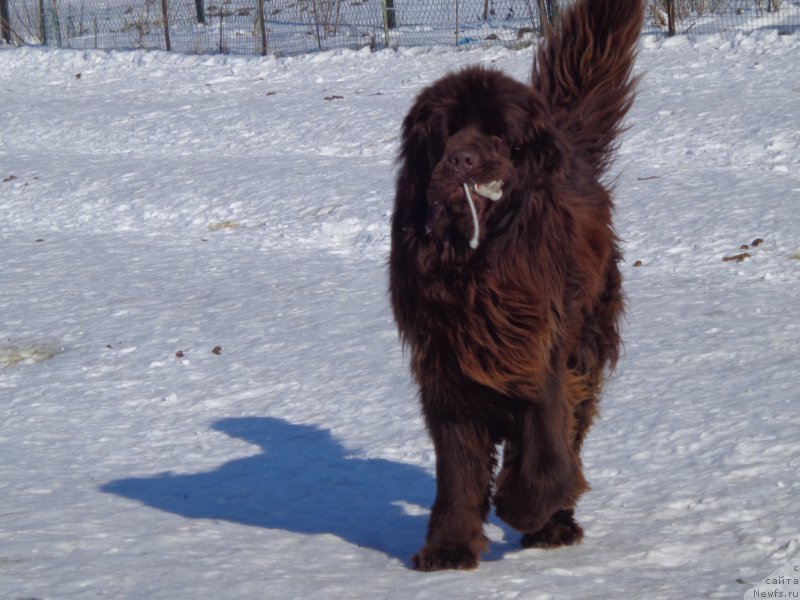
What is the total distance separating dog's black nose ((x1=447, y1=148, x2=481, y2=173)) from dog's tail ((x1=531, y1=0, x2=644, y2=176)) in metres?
1.33

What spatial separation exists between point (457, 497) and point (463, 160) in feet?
3.82

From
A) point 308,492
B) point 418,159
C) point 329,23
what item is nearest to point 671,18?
point 329,23

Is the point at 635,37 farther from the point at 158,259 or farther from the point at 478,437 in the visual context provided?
the point at 158,259

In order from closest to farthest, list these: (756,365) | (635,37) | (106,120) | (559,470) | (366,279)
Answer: (559,470)
(635,37)
(756,365)
(366,279)
(106,120)

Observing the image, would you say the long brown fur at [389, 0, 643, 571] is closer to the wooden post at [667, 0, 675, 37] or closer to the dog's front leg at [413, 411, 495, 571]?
the dog's front leg at [413, 411, 495, 571]

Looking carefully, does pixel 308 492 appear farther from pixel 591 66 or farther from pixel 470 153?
pixel 591 66

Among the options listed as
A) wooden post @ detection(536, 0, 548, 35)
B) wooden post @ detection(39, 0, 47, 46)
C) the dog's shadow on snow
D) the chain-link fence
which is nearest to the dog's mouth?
the dog's shadow on snow

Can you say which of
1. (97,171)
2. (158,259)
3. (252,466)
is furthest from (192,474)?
(97,171)

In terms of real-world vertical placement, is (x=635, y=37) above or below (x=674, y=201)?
above

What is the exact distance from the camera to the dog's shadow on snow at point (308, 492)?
414 centimetres

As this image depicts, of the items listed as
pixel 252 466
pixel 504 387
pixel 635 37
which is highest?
pixel 635 37

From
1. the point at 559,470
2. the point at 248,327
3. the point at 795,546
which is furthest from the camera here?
the point at 248,327

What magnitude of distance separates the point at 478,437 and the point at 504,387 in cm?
23

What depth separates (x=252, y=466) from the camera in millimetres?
4926
